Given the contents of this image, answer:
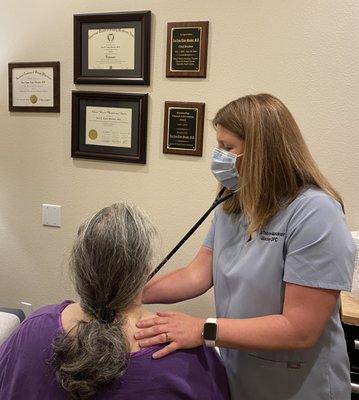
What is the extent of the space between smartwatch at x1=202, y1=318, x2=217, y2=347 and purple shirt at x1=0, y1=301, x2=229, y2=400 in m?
0.08

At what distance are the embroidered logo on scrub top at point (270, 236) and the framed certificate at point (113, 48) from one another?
3.45 ft

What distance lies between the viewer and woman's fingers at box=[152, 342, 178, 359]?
81 cm

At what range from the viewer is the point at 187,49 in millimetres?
1759

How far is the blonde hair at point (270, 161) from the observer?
1.03 meters

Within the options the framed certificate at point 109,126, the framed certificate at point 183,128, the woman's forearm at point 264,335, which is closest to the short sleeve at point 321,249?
the woman's forearm at point 264,335

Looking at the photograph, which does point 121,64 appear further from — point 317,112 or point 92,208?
point 317,112

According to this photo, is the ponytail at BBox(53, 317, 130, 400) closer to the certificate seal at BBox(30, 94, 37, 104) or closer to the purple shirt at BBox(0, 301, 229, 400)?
the purple shirt at BBox(0, 301, 229, 400)

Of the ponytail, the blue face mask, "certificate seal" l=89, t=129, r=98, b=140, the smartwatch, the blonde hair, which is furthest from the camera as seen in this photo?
"certificate seal" l=89, t=129, r=98, b=140

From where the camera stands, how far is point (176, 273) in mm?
1351

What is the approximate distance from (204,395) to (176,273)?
513mm

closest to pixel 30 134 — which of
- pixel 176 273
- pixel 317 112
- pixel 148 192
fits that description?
pixel 148 192

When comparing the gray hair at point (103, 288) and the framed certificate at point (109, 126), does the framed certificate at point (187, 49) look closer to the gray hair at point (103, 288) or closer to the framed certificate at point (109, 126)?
the framed certificate at point (109, 126)

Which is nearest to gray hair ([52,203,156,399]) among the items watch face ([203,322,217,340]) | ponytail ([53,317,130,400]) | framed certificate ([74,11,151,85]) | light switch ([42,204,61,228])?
ponytail ([53,317,130,400])

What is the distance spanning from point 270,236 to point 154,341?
→ 1.33 feet
